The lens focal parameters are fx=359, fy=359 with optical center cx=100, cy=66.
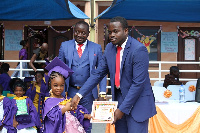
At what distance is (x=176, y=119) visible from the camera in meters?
6.25

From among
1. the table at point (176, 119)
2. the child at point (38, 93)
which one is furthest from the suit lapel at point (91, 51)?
the child at point (38, 93)

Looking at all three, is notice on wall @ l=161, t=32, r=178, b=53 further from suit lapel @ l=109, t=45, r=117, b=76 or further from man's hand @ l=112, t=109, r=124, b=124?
man's hand @ l=112, t=109, r=124, b=124

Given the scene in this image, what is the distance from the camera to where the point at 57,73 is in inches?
175

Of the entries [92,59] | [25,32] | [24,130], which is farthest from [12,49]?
[92,59]

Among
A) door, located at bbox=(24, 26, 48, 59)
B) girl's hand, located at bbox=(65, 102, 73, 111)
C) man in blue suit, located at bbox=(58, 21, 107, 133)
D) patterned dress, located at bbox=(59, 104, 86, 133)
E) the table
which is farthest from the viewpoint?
door, located at bbox=(24, 26, 48, 59)

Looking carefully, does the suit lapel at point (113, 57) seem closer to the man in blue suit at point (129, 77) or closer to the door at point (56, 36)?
the man in blue suit at point (129, 77)

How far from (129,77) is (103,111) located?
0.46 metres

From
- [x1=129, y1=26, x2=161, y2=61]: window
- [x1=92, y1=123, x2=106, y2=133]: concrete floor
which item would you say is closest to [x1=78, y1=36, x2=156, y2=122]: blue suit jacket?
[x1=92, y1=123, x2=106, y2=133]: concrete floor

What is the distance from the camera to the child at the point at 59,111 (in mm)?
4188

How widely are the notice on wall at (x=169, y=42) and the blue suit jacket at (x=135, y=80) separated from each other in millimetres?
9449

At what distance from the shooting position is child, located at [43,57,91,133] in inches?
165

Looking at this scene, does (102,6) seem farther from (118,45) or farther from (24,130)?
(118,45)

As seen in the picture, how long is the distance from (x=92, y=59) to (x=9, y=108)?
174 centimetres

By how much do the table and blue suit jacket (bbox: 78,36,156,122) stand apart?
232 cm
